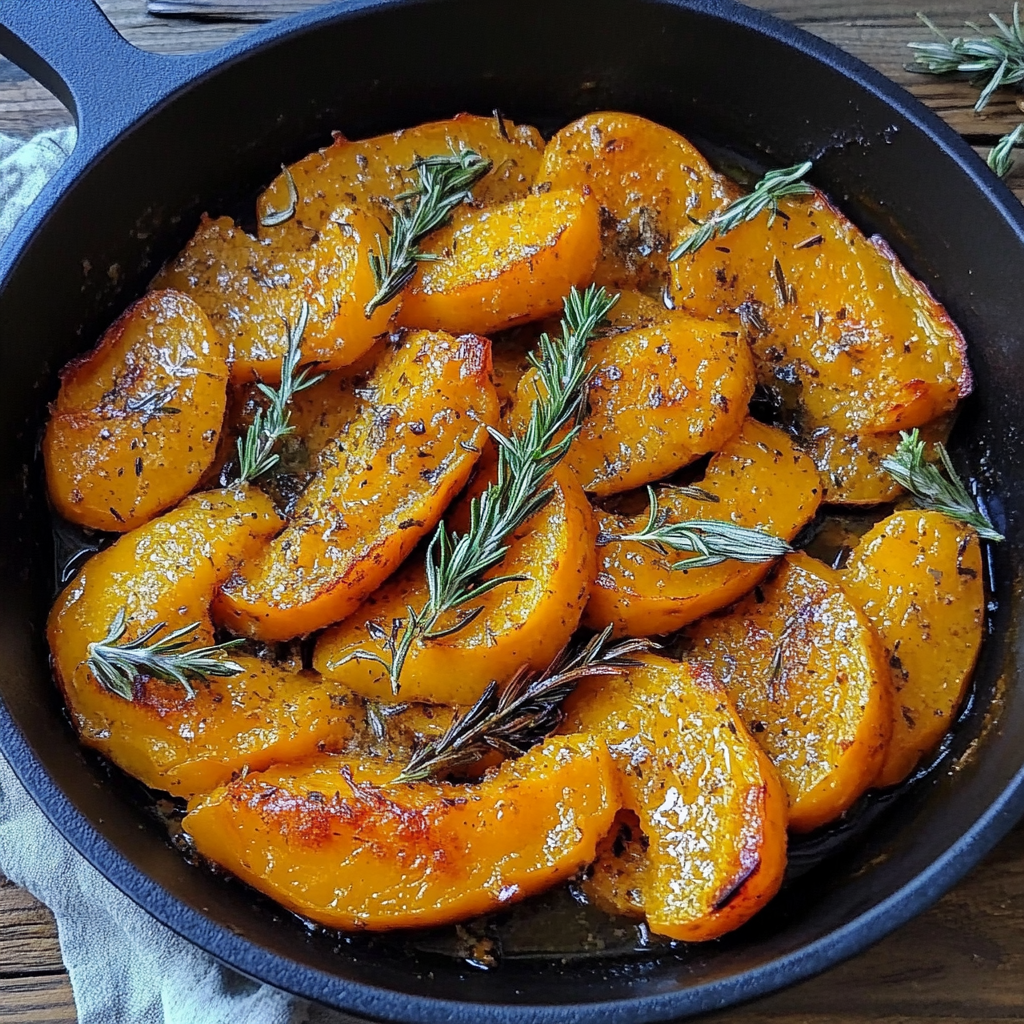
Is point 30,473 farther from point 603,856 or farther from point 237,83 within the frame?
point 603,856

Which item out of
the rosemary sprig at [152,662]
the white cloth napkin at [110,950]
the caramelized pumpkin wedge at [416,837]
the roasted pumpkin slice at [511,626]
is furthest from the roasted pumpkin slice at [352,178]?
the white cloth napkin at [110,950]

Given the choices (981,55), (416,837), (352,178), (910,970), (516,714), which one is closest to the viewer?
(416,837)

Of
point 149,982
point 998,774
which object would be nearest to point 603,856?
point 998,774

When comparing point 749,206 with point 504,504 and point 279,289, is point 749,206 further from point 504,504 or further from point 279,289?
point 279,289

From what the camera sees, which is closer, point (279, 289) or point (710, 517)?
point (710, 517)

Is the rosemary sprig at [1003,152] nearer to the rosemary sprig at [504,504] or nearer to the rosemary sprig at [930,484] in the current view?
the rosemary sprig at [930,484]

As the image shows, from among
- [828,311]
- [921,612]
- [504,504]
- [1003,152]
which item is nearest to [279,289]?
[504,504]
